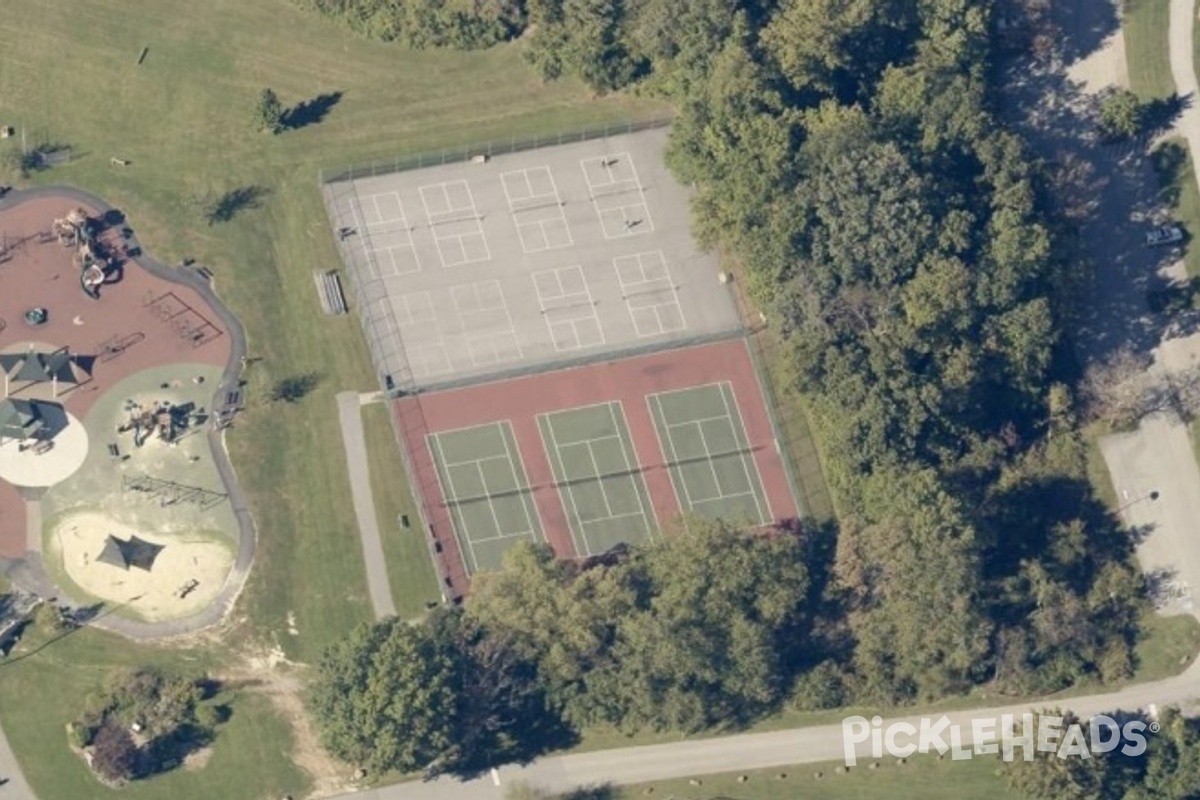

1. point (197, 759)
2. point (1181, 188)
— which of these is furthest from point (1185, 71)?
point (197, 759)

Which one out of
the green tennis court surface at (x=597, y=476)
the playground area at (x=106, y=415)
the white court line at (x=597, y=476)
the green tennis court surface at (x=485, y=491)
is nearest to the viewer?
the playground area at (x=106, y=415)

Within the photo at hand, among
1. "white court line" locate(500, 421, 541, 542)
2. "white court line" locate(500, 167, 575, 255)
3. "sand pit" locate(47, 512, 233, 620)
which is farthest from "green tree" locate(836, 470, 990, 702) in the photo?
"sand pit" locate(47, 512, 233, 620)

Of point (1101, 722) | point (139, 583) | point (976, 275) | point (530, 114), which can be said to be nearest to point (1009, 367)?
point (976, 275)

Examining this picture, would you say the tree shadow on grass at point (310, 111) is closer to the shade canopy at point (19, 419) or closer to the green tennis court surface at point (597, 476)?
the shade canopy at point (19, 419)

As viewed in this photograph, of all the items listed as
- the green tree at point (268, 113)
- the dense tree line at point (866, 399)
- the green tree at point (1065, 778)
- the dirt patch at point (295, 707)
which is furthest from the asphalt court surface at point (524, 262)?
the green tree at point (1065, 778)

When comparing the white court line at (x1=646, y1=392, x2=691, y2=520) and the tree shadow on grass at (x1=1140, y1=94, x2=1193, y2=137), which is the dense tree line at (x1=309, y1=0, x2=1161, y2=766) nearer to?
the white court line at (x1=646, y1=392, x2=691, y2=520)
